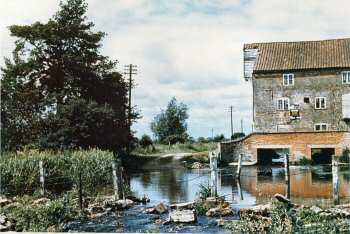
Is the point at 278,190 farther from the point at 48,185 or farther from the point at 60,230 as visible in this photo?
the point at 60,230

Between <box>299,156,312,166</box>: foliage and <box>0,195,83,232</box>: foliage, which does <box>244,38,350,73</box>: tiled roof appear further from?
<box>0,195,83,232</box>: foliage

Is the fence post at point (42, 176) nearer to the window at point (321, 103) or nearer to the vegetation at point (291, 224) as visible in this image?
the vegetation at point (291, 224)

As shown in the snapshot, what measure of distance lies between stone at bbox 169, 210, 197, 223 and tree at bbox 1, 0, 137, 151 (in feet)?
27.4

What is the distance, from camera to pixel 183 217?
11.3 meters

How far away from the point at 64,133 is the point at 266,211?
35.9ft

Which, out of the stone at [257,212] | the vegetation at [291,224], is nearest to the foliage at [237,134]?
the stone at [257,212]

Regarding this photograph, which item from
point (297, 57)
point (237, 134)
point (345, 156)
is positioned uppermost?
point (297, 57)

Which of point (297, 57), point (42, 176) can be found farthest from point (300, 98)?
point (42, 176)

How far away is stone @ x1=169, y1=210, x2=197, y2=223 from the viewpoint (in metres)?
11.2

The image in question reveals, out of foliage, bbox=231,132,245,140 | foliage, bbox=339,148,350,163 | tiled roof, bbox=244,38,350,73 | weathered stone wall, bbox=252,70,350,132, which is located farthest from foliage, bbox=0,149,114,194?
foliage, bbox=231,132,245,140

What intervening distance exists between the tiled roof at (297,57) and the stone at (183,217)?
20.5 metres

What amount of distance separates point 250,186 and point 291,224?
10186 millimetres

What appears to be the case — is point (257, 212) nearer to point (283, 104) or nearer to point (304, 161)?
point (304, 161)

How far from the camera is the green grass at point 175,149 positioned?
89.6 ft
